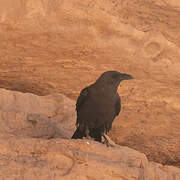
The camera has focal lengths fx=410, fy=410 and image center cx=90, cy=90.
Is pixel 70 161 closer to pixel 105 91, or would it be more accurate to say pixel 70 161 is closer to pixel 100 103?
pixel 100 103

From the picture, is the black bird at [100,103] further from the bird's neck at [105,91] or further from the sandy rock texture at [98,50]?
the sandy rock texture at [98,50]

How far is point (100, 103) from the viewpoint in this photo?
461cm

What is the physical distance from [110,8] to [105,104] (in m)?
1.28

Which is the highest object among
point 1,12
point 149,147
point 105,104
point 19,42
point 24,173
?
point 1,12

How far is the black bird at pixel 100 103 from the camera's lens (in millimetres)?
4609

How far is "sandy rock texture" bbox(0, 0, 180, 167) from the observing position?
485 cm

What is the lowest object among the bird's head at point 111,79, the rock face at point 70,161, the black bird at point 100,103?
the rock face at point 70,161

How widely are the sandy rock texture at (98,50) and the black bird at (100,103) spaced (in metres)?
0.53

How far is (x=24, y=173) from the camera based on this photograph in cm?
380

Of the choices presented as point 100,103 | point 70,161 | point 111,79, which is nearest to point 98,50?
point 111,79

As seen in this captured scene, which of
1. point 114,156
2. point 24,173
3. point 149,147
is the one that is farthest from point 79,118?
point 149,147

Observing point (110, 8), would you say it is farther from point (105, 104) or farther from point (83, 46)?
point (105, 104)

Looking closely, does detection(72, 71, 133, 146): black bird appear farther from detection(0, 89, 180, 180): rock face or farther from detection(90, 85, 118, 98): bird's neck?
detection(0, 89, 180, 180): rock face

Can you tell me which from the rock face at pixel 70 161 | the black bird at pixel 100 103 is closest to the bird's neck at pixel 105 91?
the black bird at pixel 100 103
